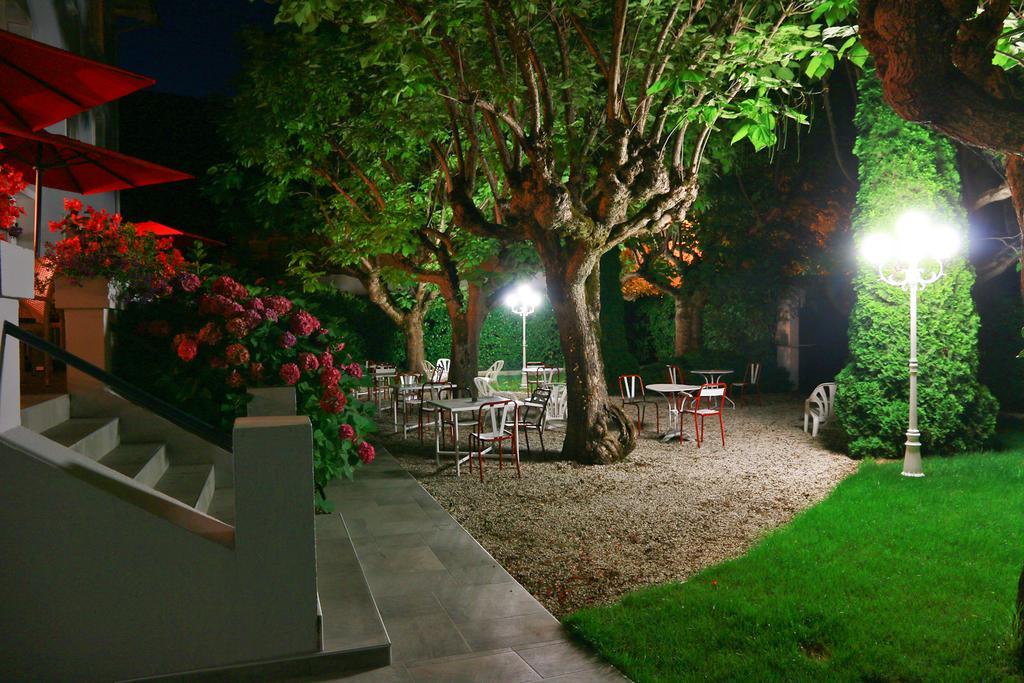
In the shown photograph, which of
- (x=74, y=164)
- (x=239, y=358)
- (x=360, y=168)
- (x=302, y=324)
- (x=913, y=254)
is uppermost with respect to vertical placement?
(x=360, y=168)

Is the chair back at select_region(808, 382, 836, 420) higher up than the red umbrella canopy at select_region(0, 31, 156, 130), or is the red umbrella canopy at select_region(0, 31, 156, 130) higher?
the red umbrella canopy at select_region(0, 31, 156, 130)

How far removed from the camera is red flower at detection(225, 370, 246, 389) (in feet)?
18.2

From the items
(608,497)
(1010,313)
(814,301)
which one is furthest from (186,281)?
(814,301)

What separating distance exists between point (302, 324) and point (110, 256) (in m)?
1.62

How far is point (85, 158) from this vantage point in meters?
6.86

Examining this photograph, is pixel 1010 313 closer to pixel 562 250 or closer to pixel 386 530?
pixel 562 250

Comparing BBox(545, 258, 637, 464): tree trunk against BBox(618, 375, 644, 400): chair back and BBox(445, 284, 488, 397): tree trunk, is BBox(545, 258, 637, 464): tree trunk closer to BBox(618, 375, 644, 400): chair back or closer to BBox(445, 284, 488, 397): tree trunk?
BBox(618, 375, 644, 400): chair back

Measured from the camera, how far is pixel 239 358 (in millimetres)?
5480

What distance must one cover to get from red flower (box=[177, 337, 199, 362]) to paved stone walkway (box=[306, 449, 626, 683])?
183 cm

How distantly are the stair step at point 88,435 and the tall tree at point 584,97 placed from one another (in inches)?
138

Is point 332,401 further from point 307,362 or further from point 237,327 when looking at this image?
point 237,327

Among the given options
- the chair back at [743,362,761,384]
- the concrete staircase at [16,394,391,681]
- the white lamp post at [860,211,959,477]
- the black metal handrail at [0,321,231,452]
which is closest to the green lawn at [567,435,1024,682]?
the concrete staircase at [16,394,391,681]

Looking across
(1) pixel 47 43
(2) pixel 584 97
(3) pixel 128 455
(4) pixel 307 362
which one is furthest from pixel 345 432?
(1) pixel 47 43

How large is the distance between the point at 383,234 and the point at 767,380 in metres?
9.97
